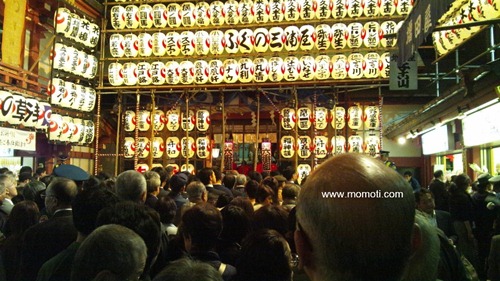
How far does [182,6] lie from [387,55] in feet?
26.1

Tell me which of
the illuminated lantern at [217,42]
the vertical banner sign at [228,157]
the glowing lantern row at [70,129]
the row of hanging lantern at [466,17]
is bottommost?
the vertical banner sign at [228,157]

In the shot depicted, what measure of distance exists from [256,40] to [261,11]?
110 centimetres

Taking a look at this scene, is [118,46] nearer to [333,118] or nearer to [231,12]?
[231,12]

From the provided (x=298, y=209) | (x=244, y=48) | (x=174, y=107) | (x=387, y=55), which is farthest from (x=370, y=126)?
(x=298, y=209)

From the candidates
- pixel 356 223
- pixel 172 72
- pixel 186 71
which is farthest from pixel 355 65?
pixel 356 223

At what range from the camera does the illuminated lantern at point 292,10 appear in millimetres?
14539

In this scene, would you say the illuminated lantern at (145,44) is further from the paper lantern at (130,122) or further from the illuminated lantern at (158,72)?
the paper lantern at (130,122)

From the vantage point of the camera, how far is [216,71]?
15086 millimetres

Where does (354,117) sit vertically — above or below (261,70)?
below

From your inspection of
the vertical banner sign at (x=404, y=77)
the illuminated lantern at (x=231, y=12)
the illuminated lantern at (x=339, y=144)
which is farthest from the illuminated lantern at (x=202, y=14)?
the vertical banner sign at (x=404, y=77)

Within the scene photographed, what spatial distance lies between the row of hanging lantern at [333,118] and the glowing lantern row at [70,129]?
7.57 m

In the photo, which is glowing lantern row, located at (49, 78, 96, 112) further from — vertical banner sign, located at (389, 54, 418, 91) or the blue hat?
vertical banner sign, located at (389, 54, 418, 91)

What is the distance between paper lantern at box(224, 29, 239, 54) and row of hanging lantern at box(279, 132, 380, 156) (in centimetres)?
392

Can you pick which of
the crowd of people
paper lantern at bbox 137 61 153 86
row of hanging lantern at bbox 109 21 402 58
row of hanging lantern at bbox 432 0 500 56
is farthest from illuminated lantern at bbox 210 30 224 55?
the crowd of people
